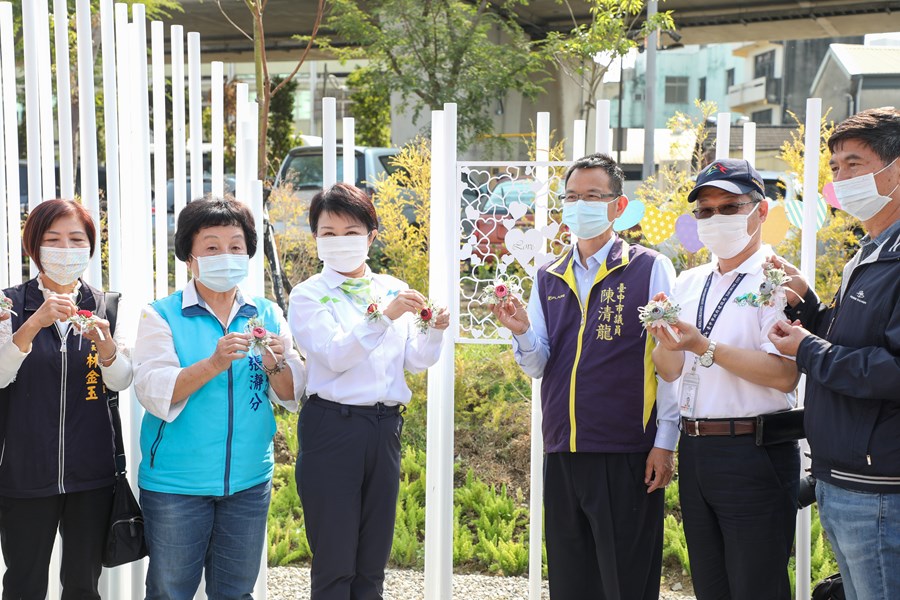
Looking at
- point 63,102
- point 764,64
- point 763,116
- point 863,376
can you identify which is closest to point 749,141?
point 863,376

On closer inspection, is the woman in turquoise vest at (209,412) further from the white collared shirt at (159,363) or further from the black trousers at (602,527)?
the black trousers at (602,527)

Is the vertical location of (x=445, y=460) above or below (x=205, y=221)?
below

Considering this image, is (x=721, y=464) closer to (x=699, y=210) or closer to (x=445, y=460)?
(x=699, y=210)

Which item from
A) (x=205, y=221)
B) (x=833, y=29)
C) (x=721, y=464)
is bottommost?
(x=721, y=464)

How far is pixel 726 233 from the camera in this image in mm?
3039

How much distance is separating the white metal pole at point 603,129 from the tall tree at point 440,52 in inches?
369

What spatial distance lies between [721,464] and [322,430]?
1364 millimetres

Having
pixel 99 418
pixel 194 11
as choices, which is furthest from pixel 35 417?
pixel 194 11

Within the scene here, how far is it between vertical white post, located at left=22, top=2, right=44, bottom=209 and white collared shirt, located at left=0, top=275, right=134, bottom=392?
2.24 ft

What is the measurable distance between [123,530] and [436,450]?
1.39 m

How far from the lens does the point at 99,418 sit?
3145 mm

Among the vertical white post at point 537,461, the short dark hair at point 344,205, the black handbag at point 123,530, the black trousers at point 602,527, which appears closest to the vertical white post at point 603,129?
the vertical white post at point 537,461

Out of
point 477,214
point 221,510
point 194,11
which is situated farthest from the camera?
point 194,11

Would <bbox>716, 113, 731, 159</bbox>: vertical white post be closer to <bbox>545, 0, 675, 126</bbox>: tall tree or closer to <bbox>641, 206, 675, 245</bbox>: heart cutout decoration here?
<bbox>641, 206, 675, 245</bbox>: heart cutout decoration
